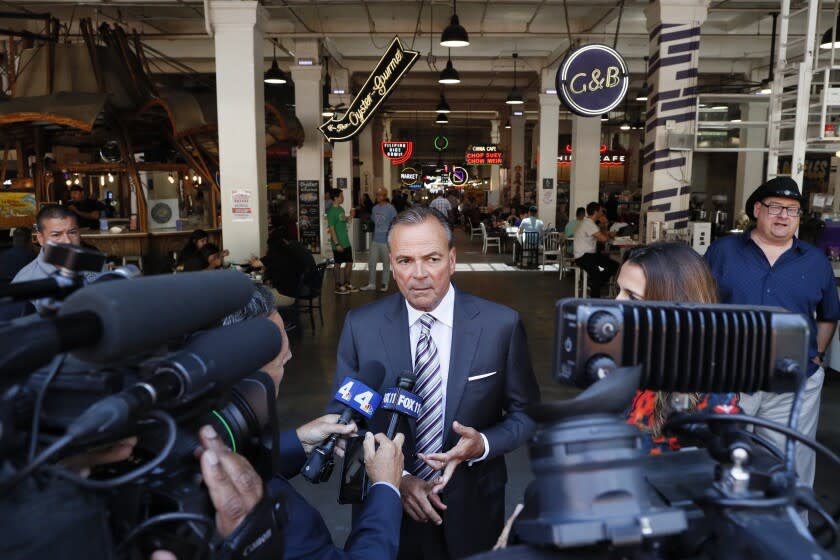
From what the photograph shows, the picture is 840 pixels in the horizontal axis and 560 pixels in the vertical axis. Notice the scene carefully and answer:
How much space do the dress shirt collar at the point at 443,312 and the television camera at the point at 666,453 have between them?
38.8 inches

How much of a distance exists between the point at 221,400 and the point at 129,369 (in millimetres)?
162

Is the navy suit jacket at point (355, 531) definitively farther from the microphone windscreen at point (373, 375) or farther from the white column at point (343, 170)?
the white column at point (343, 170)

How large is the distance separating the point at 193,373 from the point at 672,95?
26.3 feet

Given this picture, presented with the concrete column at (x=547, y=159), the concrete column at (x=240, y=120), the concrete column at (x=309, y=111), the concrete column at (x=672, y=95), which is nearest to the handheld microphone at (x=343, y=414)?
the concrete column at (x=240, y=120)

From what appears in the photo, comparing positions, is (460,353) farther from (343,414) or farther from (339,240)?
(339,240)

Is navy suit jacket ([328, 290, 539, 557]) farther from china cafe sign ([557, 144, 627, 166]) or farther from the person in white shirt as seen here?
china cafe sign ([557, 144, 627, 166])

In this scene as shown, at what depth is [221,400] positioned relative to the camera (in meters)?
0.87

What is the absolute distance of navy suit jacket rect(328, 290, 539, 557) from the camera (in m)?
1.73

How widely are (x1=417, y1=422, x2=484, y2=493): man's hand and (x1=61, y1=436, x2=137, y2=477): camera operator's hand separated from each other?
0.84m

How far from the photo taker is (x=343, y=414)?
1360 millimetres

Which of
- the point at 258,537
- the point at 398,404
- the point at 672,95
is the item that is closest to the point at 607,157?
the point at 672,95

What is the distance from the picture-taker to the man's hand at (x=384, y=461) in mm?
1280

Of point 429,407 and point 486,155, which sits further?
point 486,155

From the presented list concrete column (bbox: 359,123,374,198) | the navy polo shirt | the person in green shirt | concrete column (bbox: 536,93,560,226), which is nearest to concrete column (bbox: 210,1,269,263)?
the person in green shirt
